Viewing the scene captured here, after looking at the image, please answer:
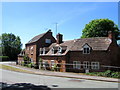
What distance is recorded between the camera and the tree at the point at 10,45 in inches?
2804

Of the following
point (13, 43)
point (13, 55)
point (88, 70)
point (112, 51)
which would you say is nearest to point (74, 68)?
point (88, 70)

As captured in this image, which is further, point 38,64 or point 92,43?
point 38,64

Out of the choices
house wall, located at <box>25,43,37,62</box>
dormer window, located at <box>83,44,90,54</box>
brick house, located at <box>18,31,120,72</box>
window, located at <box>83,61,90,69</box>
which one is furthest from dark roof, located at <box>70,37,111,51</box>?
house wall, located at <box>25,43,37,62</box>

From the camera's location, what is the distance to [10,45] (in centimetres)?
7575

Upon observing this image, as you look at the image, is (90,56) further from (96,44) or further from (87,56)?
(96,44)

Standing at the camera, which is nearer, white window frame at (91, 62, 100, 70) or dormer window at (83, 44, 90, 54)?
white window frame at (91, 62, 100, 70)

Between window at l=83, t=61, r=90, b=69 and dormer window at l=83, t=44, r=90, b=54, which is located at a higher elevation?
dormer window at l=83, t=44, r=90, b=54

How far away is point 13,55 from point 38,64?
43.4 metres

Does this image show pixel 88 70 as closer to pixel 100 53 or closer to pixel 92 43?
pixel 100 53

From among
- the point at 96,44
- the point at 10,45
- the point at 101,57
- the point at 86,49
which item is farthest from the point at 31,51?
the point at 10,45

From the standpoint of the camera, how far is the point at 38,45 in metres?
35.5

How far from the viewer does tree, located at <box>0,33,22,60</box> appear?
71219 millimetres

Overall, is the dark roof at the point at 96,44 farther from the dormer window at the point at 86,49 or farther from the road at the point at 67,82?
the road at the point at 67,82

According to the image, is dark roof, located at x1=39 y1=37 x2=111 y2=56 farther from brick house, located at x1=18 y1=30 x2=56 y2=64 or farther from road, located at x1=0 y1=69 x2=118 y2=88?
brick house, located at x1=18 y1=30 x2=56 y2=64
